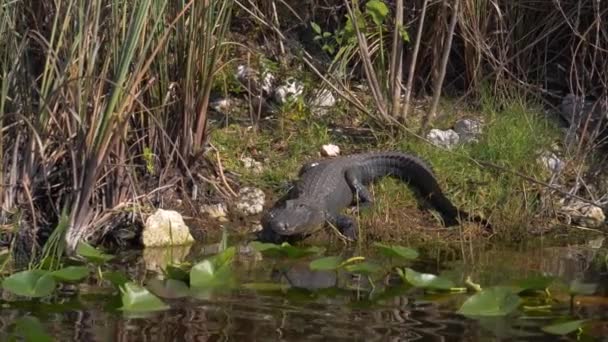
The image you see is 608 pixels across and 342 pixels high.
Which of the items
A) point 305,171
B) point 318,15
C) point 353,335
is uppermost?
point 318,15

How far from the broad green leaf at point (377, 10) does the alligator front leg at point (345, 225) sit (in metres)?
1.46

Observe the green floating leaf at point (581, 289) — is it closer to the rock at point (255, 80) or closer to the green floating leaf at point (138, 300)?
the green floating leaf at point (138, 300)

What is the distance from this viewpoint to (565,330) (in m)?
4.73

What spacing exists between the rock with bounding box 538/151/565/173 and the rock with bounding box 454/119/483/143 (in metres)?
0.46

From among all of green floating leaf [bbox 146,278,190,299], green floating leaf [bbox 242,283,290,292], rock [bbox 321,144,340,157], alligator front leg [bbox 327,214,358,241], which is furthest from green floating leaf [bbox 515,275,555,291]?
rock [bbox 321,144,340,157]

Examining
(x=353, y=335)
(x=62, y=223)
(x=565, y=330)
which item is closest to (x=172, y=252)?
(x=62, y=223)

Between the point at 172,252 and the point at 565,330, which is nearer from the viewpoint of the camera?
the point at 565,330

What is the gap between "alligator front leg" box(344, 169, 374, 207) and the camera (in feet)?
25.8

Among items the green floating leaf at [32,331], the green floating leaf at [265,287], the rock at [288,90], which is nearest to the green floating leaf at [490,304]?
the green floating leaf at [265,287]

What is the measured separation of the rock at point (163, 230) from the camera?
6609mm

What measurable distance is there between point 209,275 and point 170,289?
7.1 inches

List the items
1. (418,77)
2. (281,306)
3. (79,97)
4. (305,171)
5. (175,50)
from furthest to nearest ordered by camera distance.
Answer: (418,77) < (305,171) < (175,50) < (79,97) < (281,306)

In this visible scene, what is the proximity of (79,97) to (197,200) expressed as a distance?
3.84ft

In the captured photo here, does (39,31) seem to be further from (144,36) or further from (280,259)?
(280,259)
